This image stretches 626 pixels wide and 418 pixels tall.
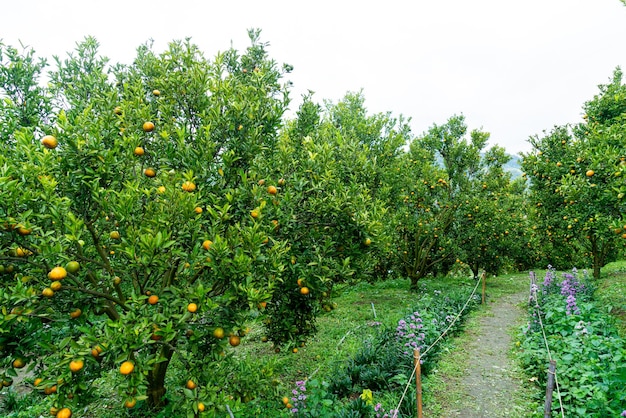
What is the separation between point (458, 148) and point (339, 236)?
428 inches

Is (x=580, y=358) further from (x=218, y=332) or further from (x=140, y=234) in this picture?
(x=140, y=234)

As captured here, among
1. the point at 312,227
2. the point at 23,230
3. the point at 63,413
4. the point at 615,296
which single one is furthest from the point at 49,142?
the point at 615,296

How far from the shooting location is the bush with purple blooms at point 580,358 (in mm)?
4363

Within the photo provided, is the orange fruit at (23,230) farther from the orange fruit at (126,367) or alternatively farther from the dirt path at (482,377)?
the dirt path at (482,377)

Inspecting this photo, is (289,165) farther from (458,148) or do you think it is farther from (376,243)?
(458,148)

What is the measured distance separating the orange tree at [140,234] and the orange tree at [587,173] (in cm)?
530

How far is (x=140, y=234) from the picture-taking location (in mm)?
3029

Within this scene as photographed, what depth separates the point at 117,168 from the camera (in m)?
3.46

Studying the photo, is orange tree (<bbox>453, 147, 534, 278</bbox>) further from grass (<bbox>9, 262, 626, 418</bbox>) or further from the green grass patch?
the green grass patch

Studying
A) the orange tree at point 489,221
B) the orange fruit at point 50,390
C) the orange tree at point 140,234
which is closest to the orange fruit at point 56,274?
the orange tree at point 140,234

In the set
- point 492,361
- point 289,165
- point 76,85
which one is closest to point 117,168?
point 289,165

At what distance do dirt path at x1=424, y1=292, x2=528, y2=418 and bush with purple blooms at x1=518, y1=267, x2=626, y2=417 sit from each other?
0.34 meters

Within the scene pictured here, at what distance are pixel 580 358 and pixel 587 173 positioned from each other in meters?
3.28

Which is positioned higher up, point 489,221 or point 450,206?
point 450,206
